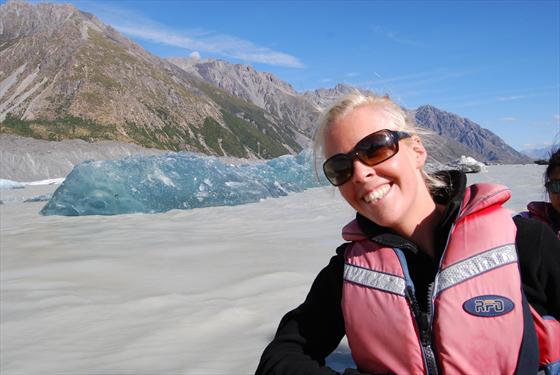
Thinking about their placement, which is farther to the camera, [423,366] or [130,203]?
[130,203]

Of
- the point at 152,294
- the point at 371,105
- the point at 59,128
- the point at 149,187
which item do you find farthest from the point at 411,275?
the point at 59,128

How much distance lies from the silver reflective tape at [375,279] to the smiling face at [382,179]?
0.17 metres

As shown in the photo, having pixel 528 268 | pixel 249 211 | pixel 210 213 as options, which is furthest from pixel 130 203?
pixel 528 268

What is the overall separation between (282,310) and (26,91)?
98.7m

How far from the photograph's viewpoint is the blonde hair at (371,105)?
5.27 feet

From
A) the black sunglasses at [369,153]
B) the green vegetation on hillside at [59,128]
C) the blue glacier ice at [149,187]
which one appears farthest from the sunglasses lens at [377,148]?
the green vegetation on hillside at [59,128]

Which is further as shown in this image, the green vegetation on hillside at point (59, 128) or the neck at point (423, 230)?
the green vegetation on hillside at point (59, 128)

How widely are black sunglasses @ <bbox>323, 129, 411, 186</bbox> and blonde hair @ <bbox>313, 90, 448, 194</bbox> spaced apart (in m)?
0.09

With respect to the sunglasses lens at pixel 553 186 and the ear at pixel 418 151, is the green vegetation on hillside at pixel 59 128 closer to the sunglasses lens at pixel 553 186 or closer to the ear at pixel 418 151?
the sunglasses lens at pixel 553 186

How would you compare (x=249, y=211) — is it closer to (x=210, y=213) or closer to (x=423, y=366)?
(x=210, y=213)

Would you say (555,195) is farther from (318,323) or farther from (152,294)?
(152,294)

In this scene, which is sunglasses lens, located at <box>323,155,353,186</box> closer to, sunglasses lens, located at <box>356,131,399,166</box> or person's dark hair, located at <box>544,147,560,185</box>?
sunglasses lens, located at <box>356,131,399,166</box>

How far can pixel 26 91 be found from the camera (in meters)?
87.6

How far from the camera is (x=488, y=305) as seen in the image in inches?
52.2
